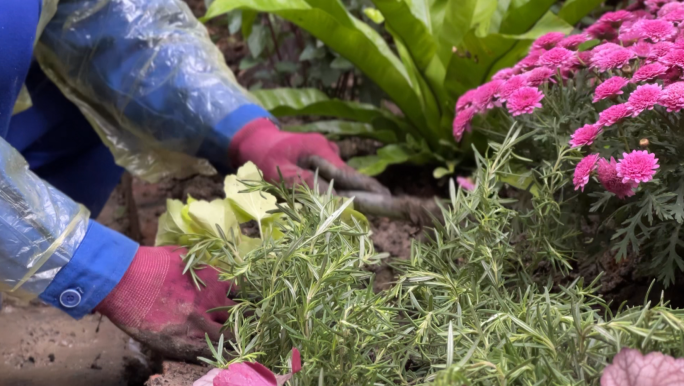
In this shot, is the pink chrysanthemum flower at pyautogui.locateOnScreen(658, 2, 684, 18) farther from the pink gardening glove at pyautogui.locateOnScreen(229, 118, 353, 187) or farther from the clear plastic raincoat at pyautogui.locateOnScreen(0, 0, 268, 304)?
the clear plastic raincoat at pyautogui.locateOnScreen(0, 0, 268, 304)

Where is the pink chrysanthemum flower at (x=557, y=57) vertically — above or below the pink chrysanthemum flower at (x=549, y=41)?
above

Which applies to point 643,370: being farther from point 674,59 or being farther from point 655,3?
point 655,3

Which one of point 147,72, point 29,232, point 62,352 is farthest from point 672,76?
point 62,352

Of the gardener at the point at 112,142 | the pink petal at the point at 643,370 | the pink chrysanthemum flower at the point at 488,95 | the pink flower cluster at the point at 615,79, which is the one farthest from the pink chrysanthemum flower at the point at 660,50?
the gardener at the point at 112,142

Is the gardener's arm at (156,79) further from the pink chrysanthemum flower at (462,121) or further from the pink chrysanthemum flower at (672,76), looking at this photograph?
the pink chrysanthemum flower at (672,76)

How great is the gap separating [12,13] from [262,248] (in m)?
0.70

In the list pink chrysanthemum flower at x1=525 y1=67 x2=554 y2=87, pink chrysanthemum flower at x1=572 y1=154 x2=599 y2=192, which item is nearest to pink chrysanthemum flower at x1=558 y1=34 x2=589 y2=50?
pink chrysanthemum flower at x1=525 y1=67 x2=554 y2=87

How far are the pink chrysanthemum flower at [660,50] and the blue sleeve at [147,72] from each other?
82 cm

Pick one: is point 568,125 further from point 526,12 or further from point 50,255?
point 50,255

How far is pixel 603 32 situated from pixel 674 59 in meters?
0.36

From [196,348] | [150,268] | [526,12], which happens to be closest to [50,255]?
[150,268]

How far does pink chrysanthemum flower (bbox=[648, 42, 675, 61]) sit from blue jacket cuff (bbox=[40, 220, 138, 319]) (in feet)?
2.82

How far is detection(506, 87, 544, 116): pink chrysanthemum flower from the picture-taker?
89 centimetres

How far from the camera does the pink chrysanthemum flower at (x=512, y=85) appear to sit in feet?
3.12
